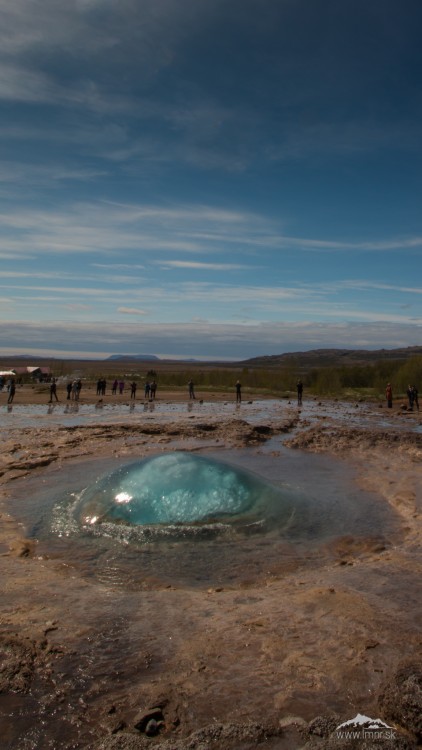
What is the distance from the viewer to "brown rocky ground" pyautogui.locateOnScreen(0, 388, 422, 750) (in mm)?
3172

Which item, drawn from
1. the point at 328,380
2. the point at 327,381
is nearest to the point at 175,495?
the point at 327,381

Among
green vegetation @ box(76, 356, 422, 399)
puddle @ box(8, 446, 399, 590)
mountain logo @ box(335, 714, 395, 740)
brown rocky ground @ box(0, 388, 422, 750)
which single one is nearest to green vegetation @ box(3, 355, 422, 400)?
green vegetation @ box(76, 356, 422, 399)

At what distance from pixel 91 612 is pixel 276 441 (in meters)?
12.1

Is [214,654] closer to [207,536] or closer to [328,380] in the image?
[207,536]

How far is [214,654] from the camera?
3.98 metres

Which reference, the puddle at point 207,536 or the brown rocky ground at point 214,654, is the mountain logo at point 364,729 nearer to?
the brown rocky ground at point 214,654

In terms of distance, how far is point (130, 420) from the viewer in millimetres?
20656

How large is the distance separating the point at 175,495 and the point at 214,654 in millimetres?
3770

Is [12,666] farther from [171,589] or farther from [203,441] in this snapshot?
[203,441]

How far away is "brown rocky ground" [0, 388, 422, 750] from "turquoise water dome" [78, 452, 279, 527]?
4.61 ft

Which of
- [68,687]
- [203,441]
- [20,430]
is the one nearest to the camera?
[68,687]

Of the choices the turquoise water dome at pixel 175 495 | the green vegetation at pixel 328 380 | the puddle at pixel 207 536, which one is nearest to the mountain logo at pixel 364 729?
the puddle at pixel 207 536

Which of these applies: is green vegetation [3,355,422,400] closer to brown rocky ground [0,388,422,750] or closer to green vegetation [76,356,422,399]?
green vegetation [76,356,422,399]

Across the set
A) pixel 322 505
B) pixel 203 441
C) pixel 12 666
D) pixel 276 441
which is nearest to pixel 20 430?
pixel 203 441
